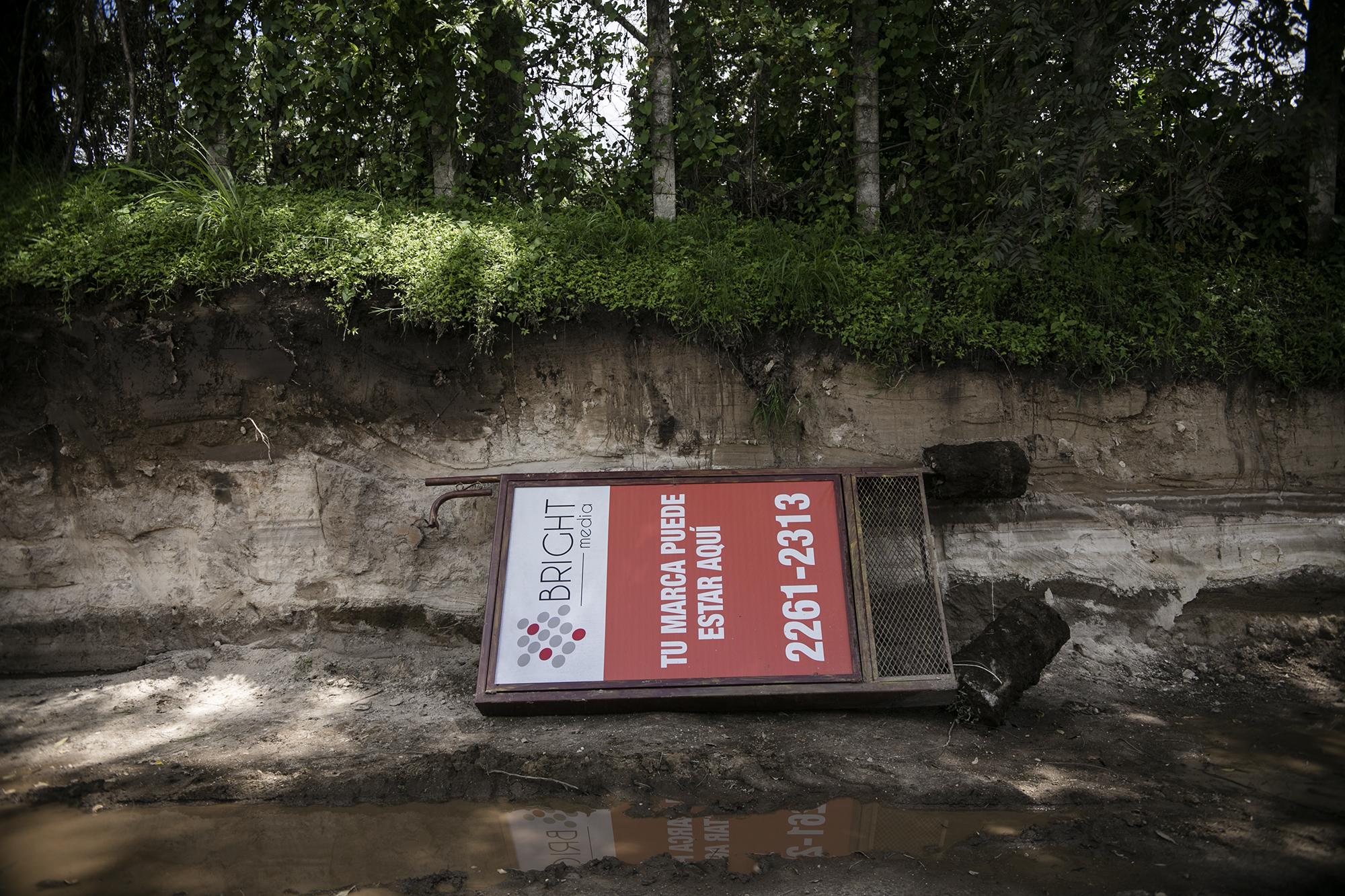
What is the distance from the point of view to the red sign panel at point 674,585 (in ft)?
13.5

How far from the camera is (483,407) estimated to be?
5141 millimetres

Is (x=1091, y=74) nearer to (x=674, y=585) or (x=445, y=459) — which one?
(x=674, y=585)

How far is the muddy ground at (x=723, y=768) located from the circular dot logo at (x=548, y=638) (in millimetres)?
319

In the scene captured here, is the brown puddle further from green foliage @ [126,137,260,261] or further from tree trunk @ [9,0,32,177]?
tree trunk @ [9,0,32,177]

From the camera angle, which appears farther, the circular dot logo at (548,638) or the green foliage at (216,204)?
the green foliage at (216,204)

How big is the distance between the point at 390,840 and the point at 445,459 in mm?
2412

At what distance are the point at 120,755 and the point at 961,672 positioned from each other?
3.87 metres

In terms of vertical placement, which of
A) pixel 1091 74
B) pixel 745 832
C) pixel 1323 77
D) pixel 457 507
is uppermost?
pixel 1091 74

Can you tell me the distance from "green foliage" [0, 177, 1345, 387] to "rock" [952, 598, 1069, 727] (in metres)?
1.55

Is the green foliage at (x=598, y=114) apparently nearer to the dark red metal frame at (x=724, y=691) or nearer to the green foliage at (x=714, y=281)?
the green foliage at (x=714, y=281)

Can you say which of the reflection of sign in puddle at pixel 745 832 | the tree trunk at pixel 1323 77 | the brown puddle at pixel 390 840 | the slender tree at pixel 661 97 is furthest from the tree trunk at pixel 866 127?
the brown puddle at pixel 390 840

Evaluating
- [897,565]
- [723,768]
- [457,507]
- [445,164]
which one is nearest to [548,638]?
[723,768]

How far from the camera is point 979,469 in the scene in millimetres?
4699

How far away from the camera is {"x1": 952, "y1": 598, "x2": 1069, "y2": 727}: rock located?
13.4 feet
